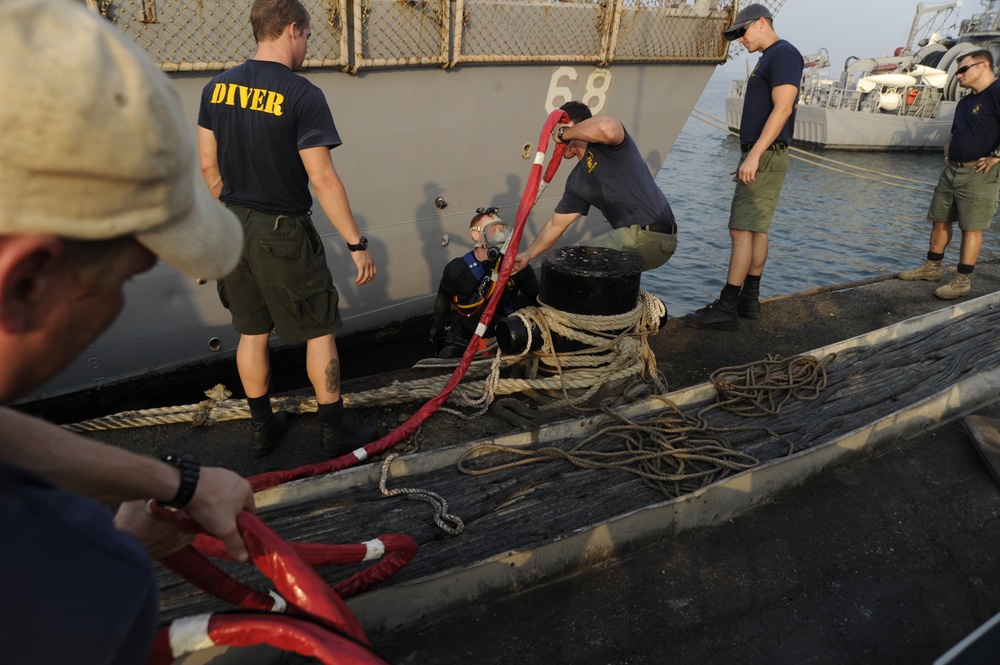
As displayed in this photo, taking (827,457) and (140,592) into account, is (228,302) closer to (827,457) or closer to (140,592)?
(140,592)

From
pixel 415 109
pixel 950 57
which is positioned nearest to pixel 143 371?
pixel 415 109

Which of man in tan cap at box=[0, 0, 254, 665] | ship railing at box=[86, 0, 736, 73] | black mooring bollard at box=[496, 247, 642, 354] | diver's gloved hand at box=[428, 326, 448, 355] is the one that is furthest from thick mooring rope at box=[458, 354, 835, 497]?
ship railing at box=[86, 0, 736, 73]

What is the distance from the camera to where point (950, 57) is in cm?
2759

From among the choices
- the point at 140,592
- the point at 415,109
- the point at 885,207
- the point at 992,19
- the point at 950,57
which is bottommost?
the point at 885,207

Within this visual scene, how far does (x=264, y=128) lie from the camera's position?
312 centimetres

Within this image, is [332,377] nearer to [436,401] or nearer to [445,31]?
[436,401]

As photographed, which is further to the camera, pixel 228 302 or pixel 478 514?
pixel 228 302

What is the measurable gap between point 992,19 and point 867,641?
3691 centimetres

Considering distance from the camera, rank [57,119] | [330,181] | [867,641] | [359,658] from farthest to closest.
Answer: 1. [330,181]
2. [867,641]
3. [359,658]
4. [57,119]

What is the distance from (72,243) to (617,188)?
4260 millimetres

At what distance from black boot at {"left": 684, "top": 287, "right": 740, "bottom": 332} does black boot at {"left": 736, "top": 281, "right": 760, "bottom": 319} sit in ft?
0.67

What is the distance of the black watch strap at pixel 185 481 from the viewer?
138 cm

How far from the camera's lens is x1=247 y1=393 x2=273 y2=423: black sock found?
3.59 meters

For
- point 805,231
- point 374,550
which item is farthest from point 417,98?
point 805,231
